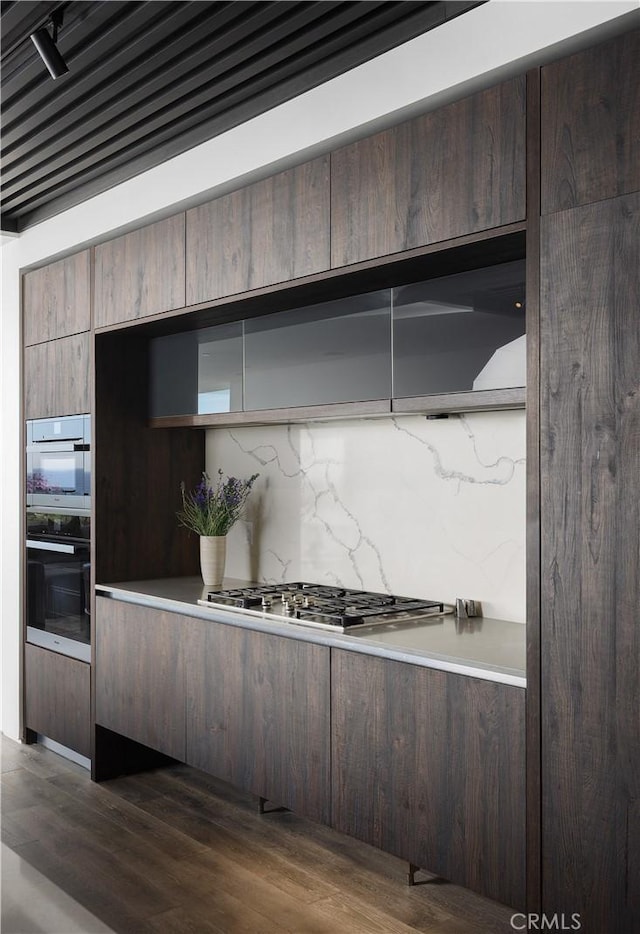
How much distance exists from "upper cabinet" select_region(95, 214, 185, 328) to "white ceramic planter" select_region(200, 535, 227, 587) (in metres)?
1.05

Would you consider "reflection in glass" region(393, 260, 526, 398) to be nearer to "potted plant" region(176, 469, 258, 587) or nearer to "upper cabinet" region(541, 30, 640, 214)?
"upper cabinet" region(541, 30, 640, 214)

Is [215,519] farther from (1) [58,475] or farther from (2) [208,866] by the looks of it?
(2) [208,866]

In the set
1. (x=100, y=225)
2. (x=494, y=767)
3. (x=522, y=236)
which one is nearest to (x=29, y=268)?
(x=100, y=225)

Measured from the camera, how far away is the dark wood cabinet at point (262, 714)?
279 cm

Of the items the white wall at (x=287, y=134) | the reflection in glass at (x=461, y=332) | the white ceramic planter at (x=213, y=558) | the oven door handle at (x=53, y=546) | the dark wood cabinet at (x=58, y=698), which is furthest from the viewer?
the oven door handle at (x=53, y=546)

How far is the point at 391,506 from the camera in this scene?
335 cm

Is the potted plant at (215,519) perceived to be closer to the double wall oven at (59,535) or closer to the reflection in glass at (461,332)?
the double wall oven at (59,535)

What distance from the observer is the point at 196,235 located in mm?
3387

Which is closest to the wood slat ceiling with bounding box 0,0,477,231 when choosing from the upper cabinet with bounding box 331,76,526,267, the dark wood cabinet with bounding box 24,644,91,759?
the upper cabinet with bounding box 331,76,526,267

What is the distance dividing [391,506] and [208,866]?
4.87ft

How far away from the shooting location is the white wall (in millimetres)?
2160

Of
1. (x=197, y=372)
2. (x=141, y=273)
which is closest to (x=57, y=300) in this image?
(x=141, y=273)

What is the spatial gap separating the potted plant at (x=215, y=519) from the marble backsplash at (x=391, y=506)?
0.42 feet

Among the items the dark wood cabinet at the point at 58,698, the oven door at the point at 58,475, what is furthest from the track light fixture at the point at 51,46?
the dark wood cabinet at the point at 58,698
